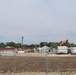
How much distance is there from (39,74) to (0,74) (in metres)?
3.03

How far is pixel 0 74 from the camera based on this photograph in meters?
20.5

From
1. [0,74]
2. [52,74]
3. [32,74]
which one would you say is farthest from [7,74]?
[52,74]

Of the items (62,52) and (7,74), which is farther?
(62,52)

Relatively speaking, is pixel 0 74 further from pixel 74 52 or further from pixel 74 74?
pixel 74 52

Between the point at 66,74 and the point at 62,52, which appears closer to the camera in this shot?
the point at 66,74

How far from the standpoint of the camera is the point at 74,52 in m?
86.3

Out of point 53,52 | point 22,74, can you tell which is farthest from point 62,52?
point 22,74

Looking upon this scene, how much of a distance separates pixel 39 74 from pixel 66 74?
7.17 ft

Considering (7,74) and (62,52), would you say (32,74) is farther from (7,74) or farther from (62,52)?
(62,52)

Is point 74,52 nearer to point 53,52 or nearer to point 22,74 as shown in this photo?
point 53,52

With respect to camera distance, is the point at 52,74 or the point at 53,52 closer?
the point at 52,74

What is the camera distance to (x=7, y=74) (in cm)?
2069

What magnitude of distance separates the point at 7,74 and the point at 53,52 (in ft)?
221

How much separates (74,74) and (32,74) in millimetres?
3243
